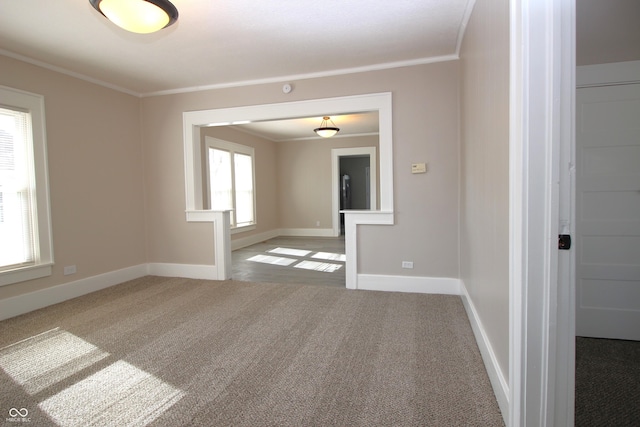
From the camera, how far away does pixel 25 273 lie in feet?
10.7

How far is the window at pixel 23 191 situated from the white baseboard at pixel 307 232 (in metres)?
5.69

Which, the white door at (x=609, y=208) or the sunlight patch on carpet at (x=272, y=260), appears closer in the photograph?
the white door at (x=609, y=208)

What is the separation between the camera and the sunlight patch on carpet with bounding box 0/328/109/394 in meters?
2.07

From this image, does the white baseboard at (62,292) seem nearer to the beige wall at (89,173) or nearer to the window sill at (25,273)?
the beige wall at (89,173)

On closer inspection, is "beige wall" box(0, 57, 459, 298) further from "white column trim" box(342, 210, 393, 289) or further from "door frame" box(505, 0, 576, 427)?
"door frame" box(505, 0, 576, 427)

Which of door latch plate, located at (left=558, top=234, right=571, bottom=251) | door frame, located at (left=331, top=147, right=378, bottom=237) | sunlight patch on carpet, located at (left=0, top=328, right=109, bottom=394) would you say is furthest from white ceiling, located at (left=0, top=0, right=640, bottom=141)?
door frame, located at (left=331, top=147, right=378, bottom=237)

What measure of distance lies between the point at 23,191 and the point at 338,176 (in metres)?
6.14

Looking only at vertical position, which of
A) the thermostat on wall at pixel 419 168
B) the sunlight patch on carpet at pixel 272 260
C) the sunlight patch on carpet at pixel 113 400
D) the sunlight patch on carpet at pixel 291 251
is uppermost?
the thermostat on wall at pixel 419 168

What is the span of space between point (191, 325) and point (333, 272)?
2264mm

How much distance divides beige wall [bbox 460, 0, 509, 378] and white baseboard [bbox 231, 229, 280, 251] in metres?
5.03

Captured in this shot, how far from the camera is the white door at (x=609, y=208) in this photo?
2.44m

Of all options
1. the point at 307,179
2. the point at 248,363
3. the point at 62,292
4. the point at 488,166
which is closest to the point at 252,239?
the point at 307,179

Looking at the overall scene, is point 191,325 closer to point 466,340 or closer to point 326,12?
point 466,340
